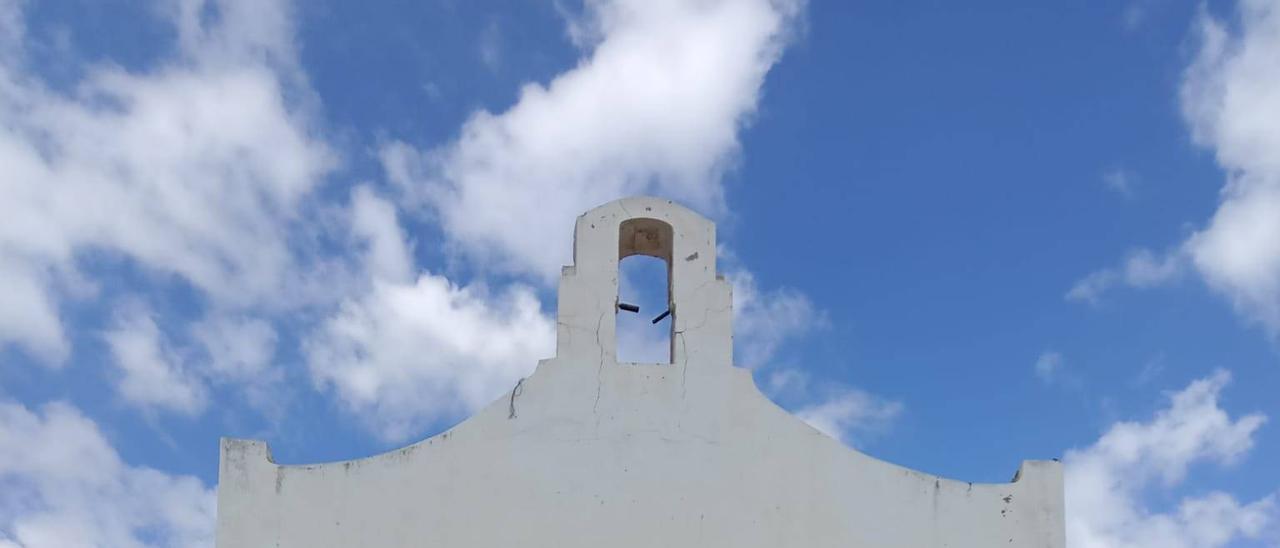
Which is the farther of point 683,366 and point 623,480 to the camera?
point 683,366

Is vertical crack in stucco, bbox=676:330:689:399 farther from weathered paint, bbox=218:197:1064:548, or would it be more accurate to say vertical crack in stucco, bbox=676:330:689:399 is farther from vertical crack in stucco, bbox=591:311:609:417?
vertical crack in stucco, bbox=591:311:609:417

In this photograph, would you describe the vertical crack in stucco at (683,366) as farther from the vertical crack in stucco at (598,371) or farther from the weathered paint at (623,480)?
the vertical crack in stucco at (598,371)

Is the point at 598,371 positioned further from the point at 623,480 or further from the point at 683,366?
the point at 623,480

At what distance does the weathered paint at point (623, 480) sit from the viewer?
12.8 metres

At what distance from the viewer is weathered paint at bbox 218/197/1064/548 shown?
42.0 feet

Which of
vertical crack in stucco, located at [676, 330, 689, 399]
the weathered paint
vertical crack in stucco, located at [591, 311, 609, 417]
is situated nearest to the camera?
the weathered paint

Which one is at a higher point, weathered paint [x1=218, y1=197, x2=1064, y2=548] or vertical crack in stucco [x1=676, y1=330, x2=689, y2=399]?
vertical crack in stucco [x1=676, y1=330, x2=689, y2=399]

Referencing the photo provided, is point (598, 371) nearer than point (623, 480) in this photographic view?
No

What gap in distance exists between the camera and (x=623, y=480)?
13.1 metres

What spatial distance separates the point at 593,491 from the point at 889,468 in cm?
250

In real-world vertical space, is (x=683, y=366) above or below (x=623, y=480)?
above

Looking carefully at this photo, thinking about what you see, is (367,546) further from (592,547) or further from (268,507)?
(592,547)

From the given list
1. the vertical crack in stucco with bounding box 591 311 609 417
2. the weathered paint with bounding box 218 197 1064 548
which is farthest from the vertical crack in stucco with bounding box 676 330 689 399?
the vertical crack in stucco with bounding box 591 311 609 417

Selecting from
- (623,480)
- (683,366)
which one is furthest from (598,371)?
(623,480)
